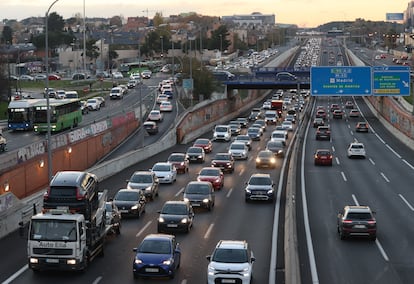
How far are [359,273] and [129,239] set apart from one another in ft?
28.7

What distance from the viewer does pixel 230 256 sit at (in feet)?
66.8

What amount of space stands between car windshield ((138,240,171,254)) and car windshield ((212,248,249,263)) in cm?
166

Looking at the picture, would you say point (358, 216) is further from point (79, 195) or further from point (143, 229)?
point (79, 195)

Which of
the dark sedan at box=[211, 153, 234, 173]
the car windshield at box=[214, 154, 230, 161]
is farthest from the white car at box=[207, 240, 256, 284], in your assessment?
the car windshield at box=[214, 154, 230, 161]

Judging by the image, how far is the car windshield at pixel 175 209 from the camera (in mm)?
28195

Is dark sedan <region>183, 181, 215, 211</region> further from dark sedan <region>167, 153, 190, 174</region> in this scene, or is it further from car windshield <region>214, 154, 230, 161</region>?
car windshield <region>214, 154, 230, 161</region>

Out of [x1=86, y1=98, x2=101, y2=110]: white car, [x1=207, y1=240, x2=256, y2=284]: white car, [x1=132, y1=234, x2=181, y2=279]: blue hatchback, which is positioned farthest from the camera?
[x1=86, y1=98, x2=101, y2=110]: white car

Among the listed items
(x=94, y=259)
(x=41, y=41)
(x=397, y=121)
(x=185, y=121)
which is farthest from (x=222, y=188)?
(x=41, y=41)

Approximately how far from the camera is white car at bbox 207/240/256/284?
19719mm

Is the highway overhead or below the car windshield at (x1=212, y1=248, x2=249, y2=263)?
below

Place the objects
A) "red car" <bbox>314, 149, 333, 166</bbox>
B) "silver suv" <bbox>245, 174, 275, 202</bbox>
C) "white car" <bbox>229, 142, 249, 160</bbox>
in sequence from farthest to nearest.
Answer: "white car" <bbox>229, 142, 249, 160</bbox>, "red car" <bbox>314, 149, 333, 166</bbox>, "silver suv" <bbox>245, 174, 275, 202</bbox>

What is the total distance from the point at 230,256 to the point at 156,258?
2.17 m

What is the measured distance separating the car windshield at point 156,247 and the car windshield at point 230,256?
1662 millimetres

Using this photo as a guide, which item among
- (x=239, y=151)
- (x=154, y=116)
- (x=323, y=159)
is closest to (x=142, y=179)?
(x=323, y=159)
